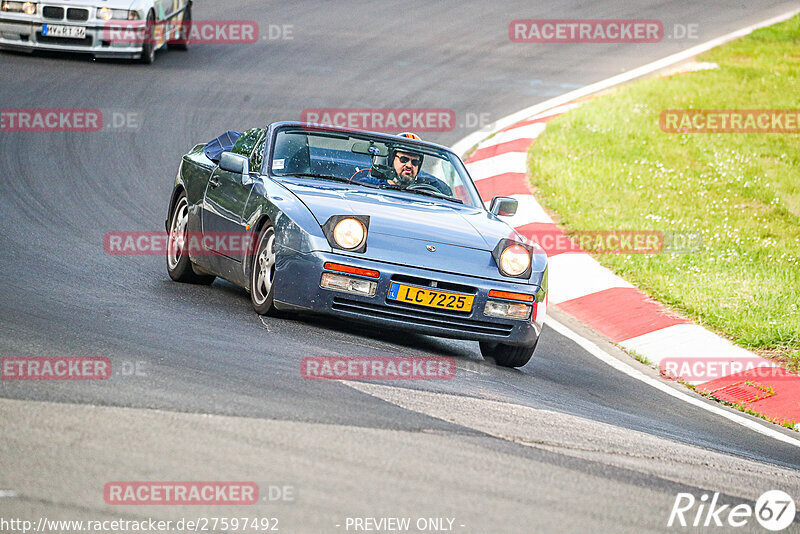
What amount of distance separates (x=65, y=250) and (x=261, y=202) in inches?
88.9

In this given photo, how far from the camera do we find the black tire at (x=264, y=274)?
695 cm

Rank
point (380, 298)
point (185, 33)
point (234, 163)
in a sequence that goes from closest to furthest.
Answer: point (380, 298), point (234, 163), point (185, 33)

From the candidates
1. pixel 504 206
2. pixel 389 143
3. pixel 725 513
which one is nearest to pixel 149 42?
pixel 389 143

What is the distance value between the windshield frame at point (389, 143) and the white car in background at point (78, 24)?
915 cm

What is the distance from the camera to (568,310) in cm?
970

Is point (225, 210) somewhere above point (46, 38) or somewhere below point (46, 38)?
below

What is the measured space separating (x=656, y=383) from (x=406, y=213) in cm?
200

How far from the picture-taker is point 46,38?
656 inches

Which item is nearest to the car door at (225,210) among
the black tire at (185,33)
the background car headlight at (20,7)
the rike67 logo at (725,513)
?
the rike67 logo at (725,513)

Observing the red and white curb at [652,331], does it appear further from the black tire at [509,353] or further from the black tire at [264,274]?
the black tire at [264,274]

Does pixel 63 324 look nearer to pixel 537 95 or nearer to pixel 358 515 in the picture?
pixel 358 515

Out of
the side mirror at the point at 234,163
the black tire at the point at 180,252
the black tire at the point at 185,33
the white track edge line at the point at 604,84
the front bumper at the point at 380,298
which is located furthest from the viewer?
the black tire at the point at 185,33

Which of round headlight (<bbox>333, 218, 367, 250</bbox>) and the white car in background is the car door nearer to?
round headlight (<bbox>333, 218, 367, 250</bbox>)

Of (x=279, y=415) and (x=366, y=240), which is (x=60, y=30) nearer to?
(x=366, y=240)
